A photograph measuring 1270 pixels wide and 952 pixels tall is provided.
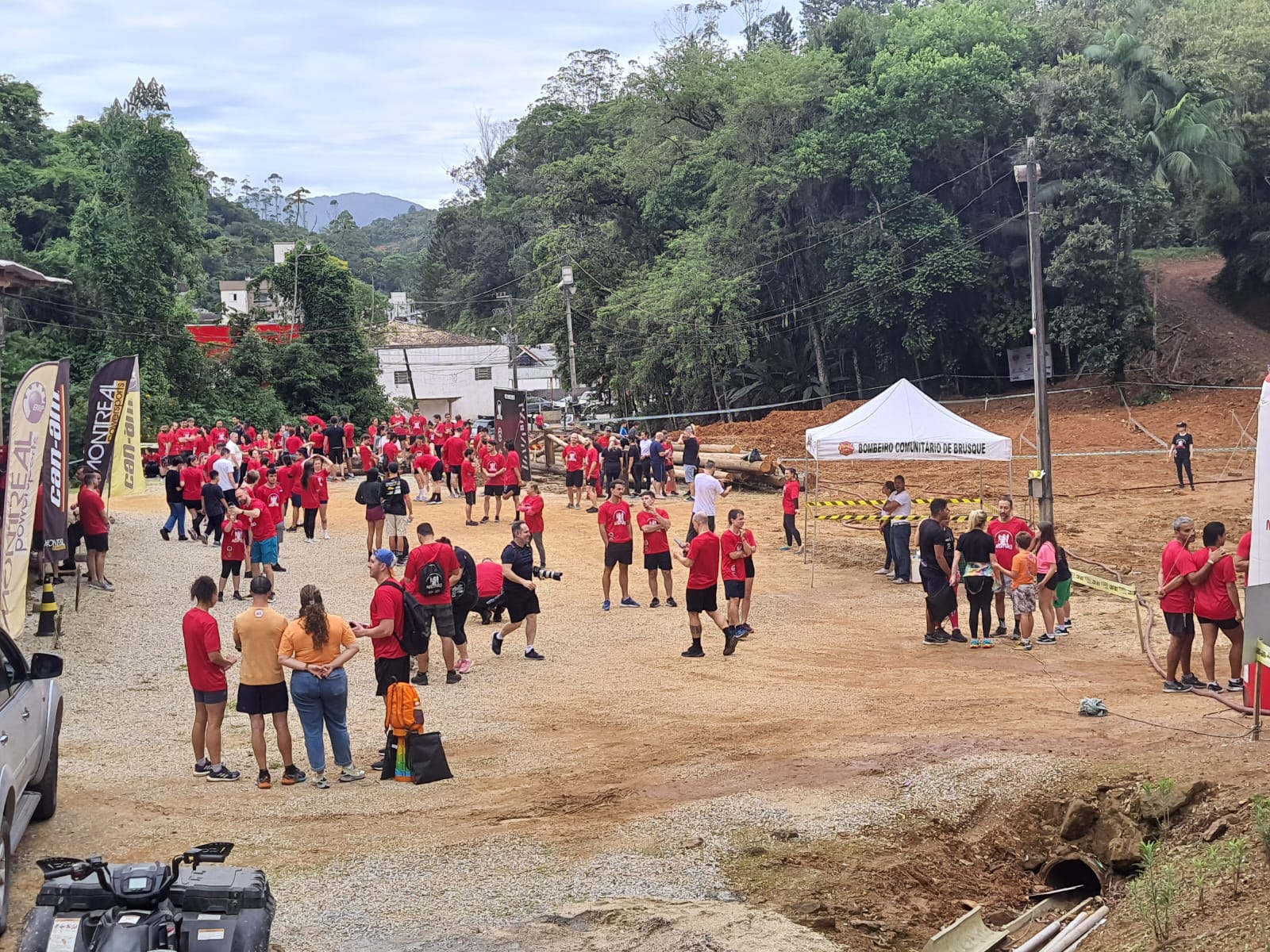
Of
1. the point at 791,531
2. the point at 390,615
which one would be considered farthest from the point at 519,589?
the point at 791,531

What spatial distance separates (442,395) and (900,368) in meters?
31.6

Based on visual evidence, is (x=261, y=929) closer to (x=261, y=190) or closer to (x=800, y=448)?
(x=800, y=448)

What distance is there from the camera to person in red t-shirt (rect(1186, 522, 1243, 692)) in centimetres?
1208

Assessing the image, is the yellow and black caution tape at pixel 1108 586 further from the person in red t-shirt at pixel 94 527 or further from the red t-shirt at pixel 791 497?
the person in red t-shirt at pixel 94 527

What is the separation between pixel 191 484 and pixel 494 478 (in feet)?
19.8

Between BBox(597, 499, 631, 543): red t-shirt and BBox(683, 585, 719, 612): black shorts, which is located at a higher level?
BBox(597, 499, 631, 543): red t-shirt

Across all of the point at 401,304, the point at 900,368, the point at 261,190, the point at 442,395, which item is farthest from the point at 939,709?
the point at 261,190

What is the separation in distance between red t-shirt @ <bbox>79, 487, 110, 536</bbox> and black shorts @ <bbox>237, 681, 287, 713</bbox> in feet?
30.5

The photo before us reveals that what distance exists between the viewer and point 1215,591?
12.2 m

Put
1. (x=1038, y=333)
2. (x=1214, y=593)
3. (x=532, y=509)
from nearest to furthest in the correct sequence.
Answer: (x=1214, y=593)
(x=532, y=509)
(x=1038, y=333)

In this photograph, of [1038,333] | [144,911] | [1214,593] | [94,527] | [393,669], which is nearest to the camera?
[144,911]

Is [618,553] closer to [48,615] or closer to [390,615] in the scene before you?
[390,615]

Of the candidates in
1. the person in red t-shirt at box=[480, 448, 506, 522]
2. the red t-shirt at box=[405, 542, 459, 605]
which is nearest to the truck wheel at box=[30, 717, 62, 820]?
the red t-shirt at box=[405, 542, 459, 605]

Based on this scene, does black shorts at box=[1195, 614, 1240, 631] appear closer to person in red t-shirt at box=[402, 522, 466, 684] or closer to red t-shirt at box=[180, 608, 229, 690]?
person in red t-shirt at box=[402, 522, 466, 684]
